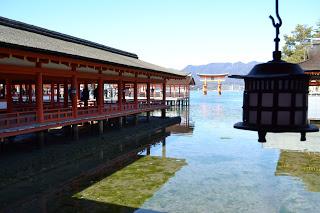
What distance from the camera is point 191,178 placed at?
13688mm

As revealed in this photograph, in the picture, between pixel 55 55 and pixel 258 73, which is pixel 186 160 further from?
pixel 258 73

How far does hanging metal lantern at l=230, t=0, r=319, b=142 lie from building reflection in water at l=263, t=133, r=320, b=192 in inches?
357

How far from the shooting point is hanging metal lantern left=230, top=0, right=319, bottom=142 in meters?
4.26

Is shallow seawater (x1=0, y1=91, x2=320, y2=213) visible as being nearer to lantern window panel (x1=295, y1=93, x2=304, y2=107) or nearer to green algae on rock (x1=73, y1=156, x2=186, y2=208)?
green algae on rock (x1=73, y1=156, x2=186, y2=208)

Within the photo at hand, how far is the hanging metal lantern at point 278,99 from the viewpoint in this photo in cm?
426

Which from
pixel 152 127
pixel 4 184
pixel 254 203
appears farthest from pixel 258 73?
pixel 152 127

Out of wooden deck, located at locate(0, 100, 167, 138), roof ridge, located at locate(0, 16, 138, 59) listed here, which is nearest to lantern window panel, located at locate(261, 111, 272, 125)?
wooden deck, located at locate(0, 100, 167, 138)

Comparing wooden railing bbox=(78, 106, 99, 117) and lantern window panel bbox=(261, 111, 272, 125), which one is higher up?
lantern window panel bbox=(261, 111, 272, 125)

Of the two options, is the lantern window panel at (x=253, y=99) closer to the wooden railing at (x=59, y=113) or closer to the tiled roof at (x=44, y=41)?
the tiled roof at (x=44, y=41)

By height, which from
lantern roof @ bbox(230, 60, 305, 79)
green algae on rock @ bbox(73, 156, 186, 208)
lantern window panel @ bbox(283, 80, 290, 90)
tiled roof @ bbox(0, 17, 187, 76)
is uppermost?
tiled roof @ bbox(0, 17, 187, 76)

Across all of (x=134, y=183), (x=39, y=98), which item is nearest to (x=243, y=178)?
(x=134, y=183)

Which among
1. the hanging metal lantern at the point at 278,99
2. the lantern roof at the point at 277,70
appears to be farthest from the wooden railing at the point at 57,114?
the lantern roof at the point at 277,70

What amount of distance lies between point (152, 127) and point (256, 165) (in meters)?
13.0

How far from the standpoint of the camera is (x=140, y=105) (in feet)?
94.5
